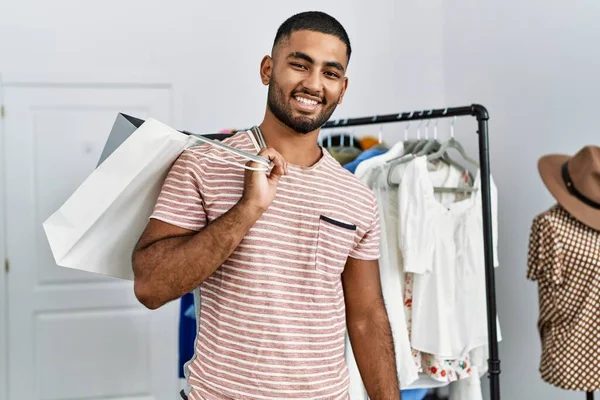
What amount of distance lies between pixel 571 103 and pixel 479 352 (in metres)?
0.96

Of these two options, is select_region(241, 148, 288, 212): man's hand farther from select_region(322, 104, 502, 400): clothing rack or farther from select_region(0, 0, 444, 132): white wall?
select_region(0, 0, 444, 132): white wall

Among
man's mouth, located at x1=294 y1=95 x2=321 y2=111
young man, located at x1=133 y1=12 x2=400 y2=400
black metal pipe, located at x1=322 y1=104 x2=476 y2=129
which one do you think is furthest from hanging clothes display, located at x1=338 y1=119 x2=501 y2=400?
man's mouth, located at x1=294 y1=95 x2=321 y2=111

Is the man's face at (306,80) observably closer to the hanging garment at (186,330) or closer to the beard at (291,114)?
the beard at (291,114)

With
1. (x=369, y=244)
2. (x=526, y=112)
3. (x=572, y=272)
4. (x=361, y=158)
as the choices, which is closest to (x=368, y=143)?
(x=361, y=158)

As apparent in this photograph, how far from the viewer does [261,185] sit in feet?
3.83

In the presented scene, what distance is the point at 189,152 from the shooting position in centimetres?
130

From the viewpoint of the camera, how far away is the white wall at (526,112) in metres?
2.53

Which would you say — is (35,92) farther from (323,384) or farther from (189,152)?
(323,384)

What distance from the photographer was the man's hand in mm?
1167

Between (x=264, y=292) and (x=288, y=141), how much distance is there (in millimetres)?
310

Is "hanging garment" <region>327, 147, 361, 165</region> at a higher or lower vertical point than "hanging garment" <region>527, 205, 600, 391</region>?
higher

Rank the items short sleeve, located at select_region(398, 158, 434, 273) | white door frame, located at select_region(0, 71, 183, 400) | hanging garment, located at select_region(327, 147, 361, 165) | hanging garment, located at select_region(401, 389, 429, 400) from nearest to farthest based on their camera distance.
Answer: short sleeve, located at select_region(398, 158, 434, 273)
hanging garment, located at select_region(401, 389, 429, 400)
hanging garment, located at select_region(327, 147, 361, 165)
white door frame, located at select_region(0, 71, 183, 400)

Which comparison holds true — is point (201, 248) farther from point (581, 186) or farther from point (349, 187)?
point (581, 186)

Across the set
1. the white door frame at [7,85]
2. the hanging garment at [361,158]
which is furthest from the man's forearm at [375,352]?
the white door frame at [7,85]
